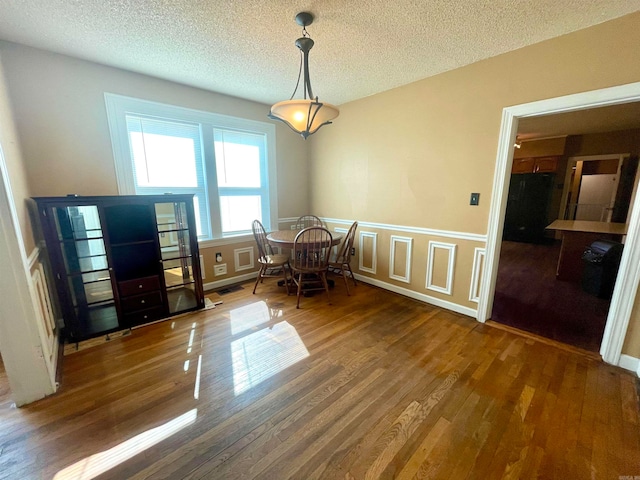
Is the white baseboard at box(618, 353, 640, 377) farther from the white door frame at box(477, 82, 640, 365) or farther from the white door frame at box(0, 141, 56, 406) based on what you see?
the white door frame at box(0, 141, 56, 406)

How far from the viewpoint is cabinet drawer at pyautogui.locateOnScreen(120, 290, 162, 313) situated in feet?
7.84

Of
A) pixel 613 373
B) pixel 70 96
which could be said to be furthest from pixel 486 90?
pixel 70 96

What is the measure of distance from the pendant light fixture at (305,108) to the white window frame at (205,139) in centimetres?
155

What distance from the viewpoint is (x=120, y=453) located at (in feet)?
4.20

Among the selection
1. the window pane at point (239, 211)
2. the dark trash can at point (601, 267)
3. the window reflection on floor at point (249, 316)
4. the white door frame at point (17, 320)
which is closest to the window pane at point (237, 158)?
the window pane at point (239, 211)

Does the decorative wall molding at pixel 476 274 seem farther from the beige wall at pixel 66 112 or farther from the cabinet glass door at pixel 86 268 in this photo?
the beige wall at pixel 66 112

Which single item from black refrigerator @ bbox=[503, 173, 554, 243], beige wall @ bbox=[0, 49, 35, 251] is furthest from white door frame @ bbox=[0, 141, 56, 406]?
black refrigerator @ bbox=[503, 173, 554, 243]

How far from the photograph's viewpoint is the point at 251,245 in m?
3.72

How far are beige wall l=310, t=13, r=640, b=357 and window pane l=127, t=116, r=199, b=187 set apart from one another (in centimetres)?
188

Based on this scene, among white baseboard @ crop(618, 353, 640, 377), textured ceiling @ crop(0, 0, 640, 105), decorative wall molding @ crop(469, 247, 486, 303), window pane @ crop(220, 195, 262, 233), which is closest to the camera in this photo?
textured ceiling @ crop(0, 0, 640, 105)

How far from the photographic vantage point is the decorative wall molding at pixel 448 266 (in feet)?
8.96

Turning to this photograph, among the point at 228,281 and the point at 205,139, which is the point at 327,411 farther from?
the point at 205,139

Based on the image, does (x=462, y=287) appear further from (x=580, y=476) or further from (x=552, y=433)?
(x=580, y=476)

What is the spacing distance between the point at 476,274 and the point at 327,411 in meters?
2.01
